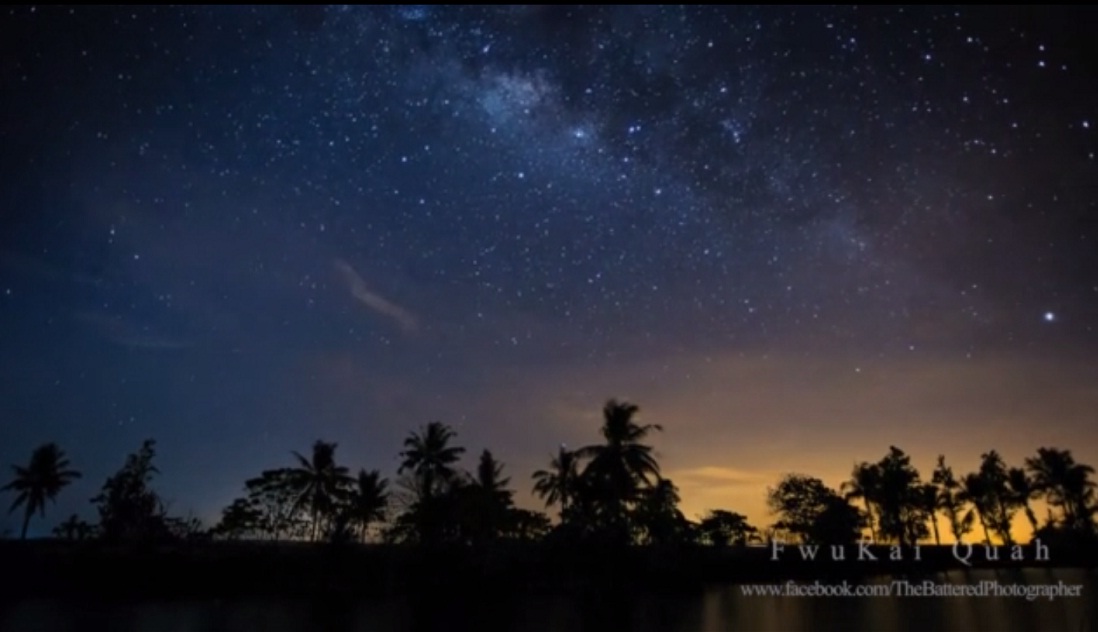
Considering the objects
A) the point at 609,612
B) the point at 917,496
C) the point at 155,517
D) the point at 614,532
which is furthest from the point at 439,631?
the point at 917,496

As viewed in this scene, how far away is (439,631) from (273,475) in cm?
3292

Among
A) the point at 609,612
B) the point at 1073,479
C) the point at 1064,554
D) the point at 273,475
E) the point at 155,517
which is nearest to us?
the point at 609,612

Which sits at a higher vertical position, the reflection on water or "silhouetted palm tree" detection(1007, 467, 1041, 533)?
"silhouetted palm tree" detection(1007, 467, 1041, 533)

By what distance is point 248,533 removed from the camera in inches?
2156

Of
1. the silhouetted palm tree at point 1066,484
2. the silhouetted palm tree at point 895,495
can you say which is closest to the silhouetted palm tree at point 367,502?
the silhouetted palm tree at point 895,495

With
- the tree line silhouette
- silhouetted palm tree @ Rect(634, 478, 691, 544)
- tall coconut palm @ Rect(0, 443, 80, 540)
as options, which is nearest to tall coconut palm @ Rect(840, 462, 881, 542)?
the tree line silhouette

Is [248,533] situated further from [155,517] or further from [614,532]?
[614,532]

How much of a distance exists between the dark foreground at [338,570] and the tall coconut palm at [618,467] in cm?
304

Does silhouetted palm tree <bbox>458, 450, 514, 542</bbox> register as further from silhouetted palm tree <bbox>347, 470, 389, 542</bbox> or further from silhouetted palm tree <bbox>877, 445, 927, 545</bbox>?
silhouetted palm tree <bbox>877, 445, 927, 545</bbox>

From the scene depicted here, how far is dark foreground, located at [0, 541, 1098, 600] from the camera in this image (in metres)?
37.2

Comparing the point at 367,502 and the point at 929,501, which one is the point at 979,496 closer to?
the point at 929,501

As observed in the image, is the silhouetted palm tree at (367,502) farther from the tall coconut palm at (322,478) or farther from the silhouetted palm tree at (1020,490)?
the silhouetted palm tree at (1020,490)

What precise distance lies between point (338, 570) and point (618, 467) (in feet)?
59.7

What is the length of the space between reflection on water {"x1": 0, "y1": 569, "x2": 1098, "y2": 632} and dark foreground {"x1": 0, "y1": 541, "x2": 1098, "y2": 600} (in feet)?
10.3
